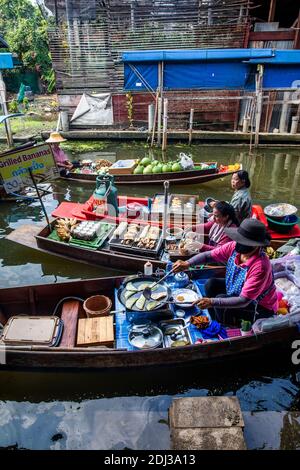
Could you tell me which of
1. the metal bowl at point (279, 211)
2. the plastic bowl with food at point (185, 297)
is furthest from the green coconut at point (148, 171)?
the plastic bowl with food at point (185, 297)

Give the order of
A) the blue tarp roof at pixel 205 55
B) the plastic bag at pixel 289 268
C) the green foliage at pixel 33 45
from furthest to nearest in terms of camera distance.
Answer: the green foliage at pixel 33 45 → the blue tarp roof at pixel 205 55 → the plastic bag at pixel 289 268

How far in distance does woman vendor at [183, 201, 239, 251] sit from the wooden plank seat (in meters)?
2.72

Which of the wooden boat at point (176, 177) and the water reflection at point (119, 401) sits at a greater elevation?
the wooden boat at point (176, 177)

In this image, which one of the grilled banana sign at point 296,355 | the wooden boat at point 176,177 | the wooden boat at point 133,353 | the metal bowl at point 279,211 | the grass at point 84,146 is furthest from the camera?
the grass at point 84,146

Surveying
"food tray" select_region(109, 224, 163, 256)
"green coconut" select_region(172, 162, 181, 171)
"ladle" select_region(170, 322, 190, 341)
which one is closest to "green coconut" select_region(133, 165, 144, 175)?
"green coconut" select_region(172, 162, 181, 171)

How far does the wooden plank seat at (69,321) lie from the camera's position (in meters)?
5.12

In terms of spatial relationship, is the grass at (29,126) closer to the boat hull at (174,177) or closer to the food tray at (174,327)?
the boat hull at (174,177)

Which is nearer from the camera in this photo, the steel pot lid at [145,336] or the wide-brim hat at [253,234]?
the wide-brim hat at [253,234]

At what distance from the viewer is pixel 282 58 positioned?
1554 centimetres

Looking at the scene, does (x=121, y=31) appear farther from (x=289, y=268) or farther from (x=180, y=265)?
(x=289, y=268)

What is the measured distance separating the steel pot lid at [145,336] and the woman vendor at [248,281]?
88cm

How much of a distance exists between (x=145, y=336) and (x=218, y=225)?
2.73 metres

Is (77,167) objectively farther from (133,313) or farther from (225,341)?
(225,341)
